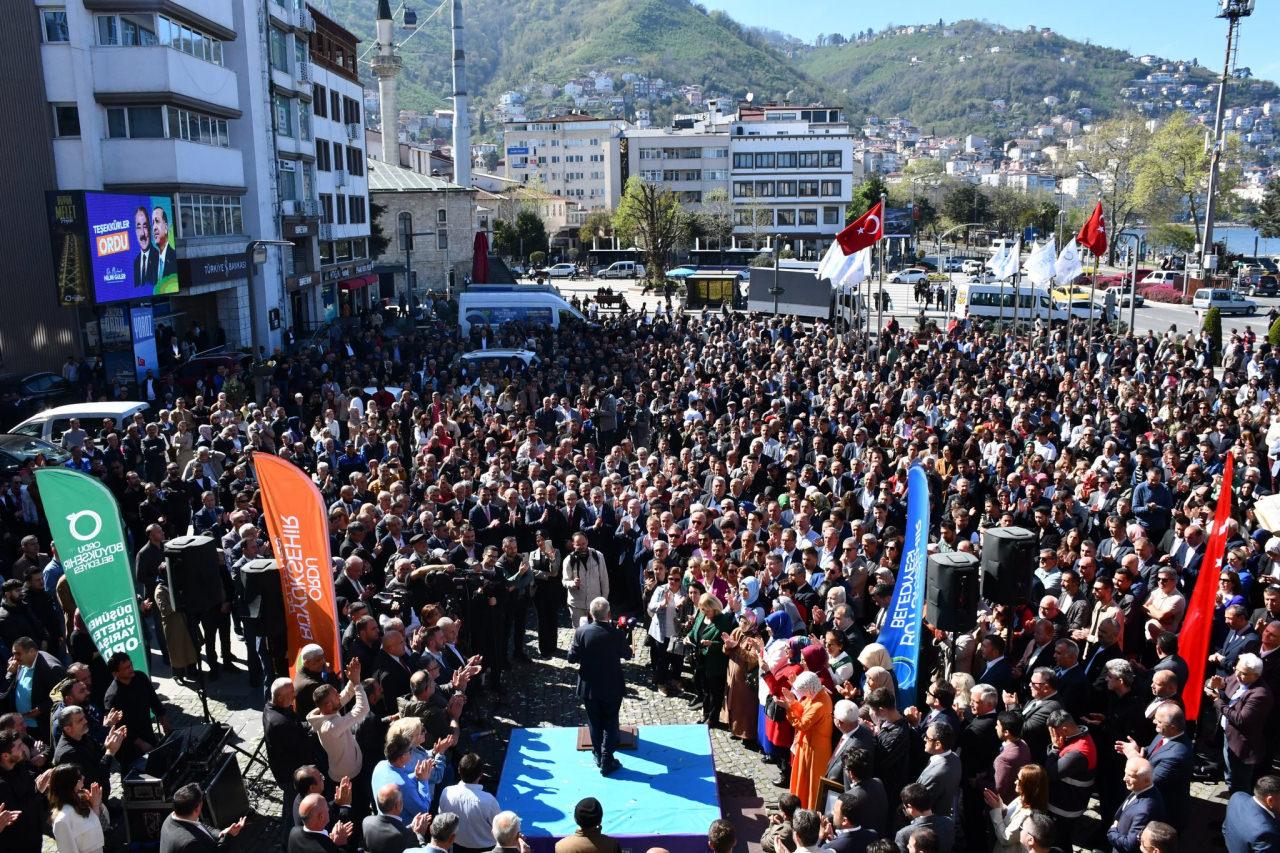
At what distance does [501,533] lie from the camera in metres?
12.1

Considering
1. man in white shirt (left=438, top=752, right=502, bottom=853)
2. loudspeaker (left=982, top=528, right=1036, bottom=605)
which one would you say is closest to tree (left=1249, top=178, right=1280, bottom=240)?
loudspeaker (left=982, top=528, right=1036, bottom=605)

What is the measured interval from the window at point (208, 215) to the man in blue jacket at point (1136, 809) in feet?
93.7

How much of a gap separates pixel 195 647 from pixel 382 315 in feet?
118

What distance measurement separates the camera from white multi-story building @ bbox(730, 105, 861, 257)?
89375 millimetres

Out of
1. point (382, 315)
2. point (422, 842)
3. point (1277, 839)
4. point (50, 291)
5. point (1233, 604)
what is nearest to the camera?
point (1277, 839)

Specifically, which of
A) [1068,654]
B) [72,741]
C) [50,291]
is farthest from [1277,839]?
[50,291]

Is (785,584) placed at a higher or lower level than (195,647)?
higher

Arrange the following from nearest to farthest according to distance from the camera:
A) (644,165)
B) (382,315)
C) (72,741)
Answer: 1. (72,741)
2. (382,315)
3. (644,165)

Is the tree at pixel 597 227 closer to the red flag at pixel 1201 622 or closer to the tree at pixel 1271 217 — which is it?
the tree at pixel 1271 217

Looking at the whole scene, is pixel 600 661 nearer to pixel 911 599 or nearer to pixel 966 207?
pixel 911 599

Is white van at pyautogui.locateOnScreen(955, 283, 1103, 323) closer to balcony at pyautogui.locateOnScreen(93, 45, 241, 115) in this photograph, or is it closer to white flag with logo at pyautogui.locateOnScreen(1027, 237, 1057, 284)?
white flag with logo at pyautogui.locateOnScreen(1027, 237, 1057, 284)

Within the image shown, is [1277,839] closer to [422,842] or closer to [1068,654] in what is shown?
[1068,654]

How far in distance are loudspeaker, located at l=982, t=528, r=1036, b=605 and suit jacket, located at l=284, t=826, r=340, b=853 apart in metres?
5.29

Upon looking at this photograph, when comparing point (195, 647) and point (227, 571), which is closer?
point (195, 647)
